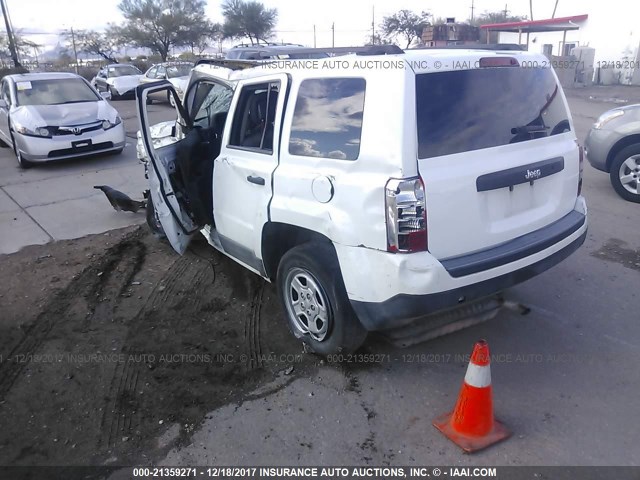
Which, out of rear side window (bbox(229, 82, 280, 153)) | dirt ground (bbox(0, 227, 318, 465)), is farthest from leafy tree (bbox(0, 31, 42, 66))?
rear side window (bbox(229, 82, 280, 153))

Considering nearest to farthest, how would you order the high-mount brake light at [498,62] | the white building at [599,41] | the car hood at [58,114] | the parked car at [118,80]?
the high-mount brake light at [498,62] → the car hood at [58,114] → the parked car at [118,80] → the white building at [599,41]

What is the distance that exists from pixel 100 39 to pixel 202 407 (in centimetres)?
5467

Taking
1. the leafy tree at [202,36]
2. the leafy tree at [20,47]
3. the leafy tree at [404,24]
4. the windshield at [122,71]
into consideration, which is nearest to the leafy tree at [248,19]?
the leafy tree at [202,36]

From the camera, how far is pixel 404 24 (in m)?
45.4

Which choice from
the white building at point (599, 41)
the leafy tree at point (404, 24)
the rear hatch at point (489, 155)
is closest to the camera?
the rear hatch at point (489, 155)

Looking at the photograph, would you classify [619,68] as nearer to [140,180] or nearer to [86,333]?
[140,180]

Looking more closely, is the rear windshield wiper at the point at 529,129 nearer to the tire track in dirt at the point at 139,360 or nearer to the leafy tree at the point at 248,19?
the tire track in dirt at the point at 139,360

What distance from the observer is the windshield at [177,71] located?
67.2ft

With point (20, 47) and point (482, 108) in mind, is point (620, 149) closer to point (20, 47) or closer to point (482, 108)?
point (482, 108)

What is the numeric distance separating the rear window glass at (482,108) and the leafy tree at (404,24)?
44.3 m

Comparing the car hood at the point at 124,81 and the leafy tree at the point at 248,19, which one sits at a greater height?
the leafy tree at the point at 248,19

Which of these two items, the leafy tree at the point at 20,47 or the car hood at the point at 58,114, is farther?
the leafy tree at the point at 20,47

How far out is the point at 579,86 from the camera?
2511 centimetres

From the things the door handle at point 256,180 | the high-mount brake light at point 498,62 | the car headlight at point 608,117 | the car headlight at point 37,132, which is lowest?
the car headlight at point 37,132
